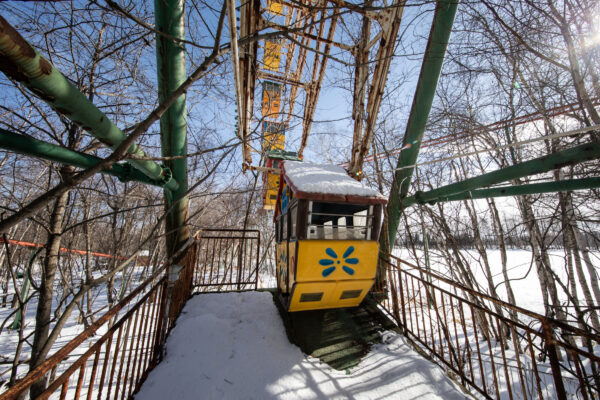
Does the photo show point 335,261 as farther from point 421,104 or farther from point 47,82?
point 421,104

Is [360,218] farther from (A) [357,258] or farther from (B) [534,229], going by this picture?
(B) [534,229]

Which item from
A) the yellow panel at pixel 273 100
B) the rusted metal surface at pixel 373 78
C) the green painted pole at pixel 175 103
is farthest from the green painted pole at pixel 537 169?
the green painted pole at pixel 175 103

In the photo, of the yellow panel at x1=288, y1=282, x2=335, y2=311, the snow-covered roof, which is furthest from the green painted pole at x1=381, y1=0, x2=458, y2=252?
the yellow panel at x1=288, y1=282, x2=335, y2=311

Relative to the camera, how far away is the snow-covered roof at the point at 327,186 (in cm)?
352

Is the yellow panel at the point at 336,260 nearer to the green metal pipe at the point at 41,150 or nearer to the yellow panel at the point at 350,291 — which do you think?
the yellow panel at the point at 350,291

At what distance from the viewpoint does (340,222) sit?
3926mm

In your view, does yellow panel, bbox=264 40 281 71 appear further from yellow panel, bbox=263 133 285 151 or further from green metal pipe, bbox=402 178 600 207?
green metal pipe, bbox=402 178 600 207

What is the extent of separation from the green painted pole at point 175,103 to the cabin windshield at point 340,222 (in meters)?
1.94

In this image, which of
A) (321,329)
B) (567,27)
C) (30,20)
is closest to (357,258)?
(321,329)

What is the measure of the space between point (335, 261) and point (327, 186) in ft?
4.06

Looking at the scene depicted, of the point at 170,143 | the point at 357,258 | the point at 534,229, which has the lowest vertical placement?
the point at 357,258

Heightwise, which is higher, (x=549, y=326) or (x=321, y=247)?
(x=321, y=247)

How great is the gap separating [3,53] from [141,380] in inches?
140

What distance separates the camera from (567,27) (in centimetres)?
350
